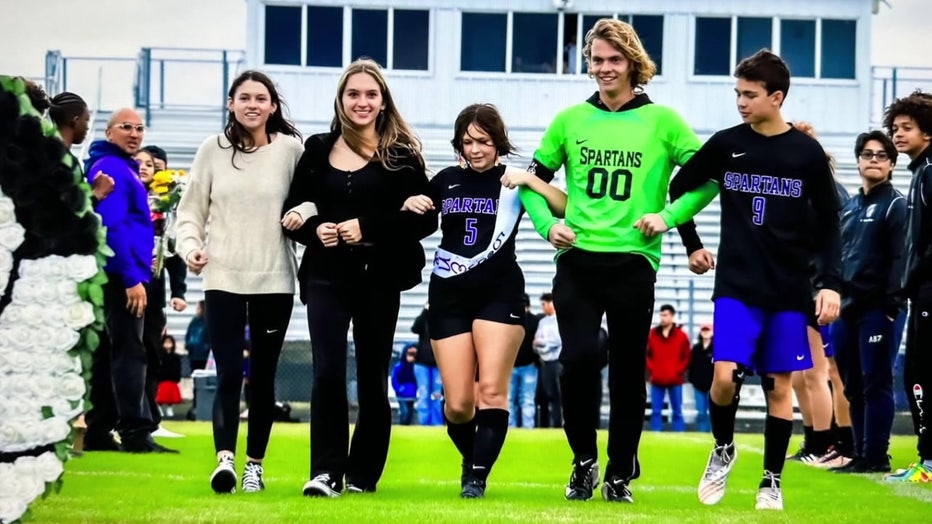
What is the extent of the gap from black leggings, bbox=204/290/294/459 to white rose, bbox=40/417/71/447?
283 cm

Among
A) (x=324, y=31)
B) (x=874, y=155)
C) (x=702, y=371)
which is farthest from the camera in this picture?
(x=324, y=31)

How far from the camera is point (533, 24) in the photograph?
3897 centimetres

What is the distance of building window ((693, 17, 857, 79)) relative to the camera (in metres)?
39.2

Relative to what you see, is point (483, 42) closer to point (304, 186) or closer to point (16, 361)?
point (304, 186)

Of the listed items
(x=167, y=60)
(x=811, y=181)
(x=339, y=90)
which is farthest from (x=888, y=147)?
(x=167, y=60)

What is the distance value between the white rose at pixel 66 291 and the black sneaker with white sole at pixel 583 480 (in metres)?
3.32

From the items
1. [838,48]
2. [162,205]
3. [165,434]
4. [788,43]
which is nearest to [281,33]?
[788,43]

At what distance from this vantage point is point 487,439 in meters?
7.97

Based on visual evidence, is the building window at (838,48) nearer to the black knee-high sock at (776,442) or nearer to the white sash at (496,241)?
the white sash at (496,241)

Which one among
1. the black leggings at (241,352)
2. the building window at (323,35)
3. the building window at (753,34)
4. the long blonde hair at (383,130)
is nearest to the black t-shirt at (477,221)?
the long blonde hair at (383,130)

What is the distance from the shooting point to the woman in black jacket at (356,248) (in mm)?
7824

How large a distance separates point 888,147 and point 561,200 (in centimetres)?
342

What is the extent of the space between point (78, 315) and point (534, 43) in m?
34.4

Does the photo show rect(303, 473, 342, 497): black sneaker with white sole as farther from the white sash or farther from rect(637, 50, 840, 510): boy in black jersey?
rect(637, 50, 840, 510): boy in black jersey
